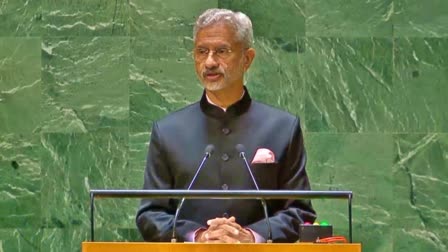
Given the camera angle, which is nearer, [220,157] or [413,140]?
[220,157]

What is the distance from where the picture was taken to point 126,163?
23.2 ft

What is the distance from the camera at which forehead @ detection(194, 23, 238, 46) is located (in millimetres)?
5258

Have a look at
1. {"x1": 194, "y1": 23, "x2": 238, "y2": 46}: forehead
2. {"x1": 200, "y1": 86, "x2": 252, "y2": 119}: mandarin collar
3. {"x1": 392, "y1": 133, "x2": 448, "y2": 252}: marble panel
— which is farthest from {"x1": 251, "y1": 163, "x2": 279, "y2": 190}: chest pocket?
{"x1": 392, "y1": 133, "x2": 448, "y2": 252}: marble panel

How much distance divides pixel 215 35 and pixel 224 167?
597 millimetres

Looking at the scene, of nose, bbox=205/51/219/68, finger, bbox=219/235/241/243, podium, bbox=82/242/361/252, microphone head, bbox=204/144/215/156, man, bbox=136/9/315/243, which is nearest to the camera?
podium, bbox=82/242/361/252

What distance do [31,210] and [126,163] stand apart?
645 millimetres

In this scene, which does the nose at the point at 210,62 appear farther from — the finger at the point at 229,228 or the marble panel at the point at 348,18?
the marble panel at the point at 348,18

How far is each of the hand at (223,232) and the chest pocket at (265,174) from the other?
46 centimetres

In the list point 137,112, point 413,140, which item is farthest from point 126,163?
point 413,140

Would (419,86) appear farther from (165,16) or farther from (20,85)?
→ (20,85)

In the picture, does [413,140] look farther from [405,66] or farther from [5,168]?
[5,168]

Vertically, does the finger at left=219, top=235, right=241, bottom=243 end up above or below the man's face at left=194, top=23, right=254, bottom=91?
below

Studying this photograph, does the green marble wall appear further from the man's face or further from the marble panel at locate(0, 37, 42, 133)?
the man's face

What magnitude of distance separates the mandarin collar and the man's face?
124 millimetres
